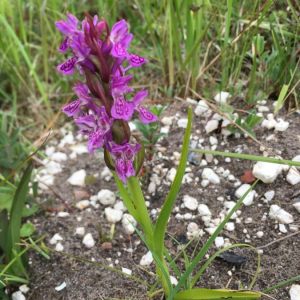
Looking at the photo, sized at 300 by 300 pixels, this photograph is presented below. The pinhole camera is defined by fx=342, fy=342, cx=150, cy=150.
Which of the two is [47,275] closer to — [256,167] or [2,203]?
[2,203]

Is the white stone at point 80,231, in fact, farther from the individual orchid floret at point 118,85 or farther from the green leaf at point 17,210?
the individual orchid floret at point 118,85

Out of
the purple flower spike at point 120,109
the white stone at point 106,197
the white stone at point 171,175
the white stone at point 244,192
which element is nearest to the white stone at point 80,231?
the white stone at point 106,197

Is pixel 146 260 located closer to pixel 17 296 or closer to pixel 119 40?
pixel 17 296

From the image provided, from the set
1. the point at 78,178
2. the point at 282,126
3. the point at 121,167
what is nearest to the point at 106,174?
the point at 78,178

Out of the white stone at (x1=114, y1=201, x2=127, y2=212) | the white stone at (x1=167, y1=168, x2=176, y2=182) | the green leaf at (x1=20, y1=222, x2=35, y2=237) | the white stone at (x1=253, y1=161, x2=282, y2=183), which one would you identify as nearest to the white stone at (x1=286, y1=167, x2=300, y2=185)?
the white stone at (x1=253, y1=161, x2=282, y2=183)

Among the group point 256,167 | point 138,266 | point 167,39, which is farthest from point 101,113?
point 167,39

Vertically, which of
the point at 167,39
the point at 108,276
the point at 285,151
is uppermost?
the point at 167,39

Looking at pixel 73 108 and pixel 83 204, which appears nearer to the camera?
pixel 73 108
